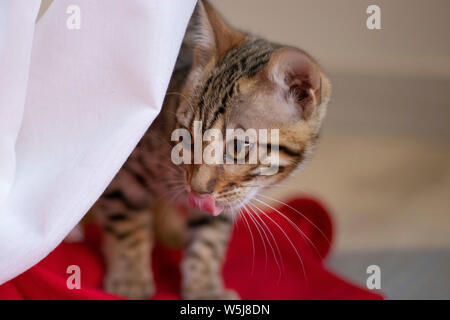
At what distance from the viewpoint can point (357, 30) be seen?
1391mm

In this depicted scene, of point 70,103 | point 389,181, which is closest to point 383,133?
point 389,181

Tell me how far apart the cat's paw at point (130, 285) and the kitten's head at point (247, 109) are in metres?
0.26

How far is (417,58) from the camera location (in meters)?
1.65

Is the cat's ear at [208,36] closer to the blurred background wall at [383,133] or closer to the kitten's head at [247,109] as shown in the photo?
the kitten's head at [247,109]

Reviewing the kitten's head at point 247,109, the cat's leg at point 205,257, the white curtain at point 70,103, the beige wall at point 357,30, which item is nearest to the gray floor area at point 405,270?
the cat's leg at point 205,257

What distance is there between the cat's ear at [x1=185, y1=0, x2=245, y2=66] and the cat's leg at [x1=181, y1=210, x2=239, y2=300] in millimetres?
362

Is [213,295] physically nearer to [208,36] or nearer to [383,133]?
[208,36]

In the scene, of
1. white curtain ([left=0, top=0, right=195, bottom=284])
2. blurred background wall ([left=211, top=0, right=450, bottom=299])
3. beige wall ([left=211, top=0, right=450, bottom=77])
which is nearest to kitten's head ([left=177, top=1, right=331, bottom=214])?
white curtain ([left=0, top=0, right=195, bottom=284])

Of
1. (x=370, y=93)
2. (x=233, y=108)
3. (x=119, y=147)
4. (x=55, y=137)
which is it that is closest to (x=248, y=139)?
(x=233, y=108)

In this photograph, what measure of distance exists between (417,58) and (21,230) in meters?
1.36

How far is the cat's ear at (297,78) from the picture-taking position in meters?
0.77

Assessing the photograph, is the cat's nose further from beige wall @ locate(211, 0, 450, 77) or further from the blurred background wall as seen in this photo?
beige wall @ locate(211, 0, 450, 77)

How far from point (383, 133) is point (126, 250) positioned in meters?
1.21
